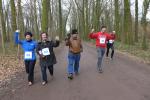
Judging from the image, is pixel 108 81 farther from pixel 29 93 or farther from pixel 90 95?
pixel 29 93

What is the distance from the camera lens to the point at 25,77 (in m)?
10.9

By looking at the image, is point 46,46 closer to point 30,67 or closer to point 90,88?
point 30,67

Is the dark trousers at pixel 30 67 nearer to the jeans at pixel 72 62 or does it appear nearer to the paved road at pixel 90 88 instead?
the paved road at pixel 90 88

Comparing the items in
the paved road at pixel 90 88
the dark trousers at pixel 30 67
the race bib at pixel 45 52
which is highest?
the race bib at pixel 45 52

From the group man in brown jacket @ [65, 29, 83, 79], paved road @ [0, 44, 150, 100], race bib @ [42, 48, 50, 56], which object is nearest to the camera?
paved road @ [0, 44, 150, 100]

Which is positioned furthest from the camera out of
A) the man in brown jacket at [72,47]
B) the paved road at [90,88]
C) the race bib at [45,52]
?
the man in brown jacket at [72,47]

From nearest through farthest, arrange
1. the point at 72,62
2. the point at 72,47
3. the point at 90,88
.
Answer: the point at 90,88 → the point at 72,47 → the point at 72,62

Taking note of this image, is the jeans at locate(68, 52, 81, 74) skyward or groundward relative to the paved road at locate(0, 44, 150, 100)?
skyward

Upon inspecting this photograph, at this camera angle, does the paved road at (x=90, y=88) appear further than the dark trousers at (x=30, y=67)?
No

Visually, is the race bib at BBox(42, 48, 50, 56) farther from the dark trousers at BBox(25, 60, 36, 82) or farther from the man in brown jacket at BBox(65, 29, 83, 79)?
the man in brown jacket at BBox(65, 29, 83, 79)

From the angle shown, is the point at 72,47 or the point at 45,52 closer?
the point at 45,52

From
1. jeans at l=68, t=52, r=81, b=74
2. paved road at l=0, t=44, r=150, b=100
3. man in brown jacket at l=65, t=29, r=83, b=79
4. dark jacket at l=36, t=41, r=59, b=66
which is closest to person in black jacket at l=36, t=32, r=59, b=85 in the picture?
dark jacket at l=36, t=41, r=59, b=66

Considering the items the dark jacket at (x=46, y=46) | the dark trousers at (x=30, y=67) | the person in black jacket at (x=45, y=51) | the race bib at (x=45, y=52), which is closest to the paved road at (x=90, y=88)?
the dark trousers at (x=30, y=67)

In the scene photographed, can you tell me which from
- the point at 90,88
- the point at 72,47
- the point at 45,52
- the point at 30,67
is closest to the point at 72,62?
the point at 72,47
